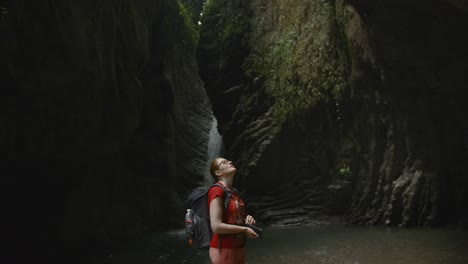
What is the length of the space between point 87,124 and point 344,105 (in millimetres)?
7613

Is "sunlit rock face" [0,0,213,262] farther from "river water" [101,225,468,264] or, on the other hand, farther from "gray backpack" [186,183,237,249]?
"gray backpack" [186,183,237,249]

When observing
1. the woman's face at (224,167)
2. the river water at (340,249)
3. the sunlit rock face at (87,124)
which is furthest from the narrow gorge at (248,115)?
the woman's face at (224,167)

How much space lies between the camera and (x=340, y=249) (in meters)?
9.51

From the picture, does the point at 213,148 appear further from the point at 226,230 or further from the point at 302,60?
the point at 226,230

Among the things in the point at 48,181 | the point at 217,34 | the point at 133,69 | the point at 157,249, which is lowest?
the point at 157,249

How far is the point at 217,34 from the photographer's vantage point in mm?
22406

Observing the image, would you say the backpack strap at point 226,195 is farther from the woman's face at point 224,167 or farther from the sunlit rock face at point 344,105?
the sunlit rock face at point 344,105

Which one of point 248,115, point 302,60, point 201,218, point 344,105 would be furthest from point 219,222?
point 248,115

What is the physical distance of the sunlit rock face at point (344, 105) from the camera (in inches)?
465

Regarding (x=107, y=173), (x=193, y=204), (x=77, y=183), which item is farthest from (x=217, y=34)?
(x=193, y=204)

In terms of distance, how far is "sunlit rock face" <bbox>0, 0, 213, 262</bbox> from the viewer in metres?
9.52

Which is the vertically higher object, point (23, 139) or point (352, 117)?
point (352, 117)

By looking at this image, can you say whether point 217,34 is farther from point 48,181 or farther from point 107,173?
point 48,181

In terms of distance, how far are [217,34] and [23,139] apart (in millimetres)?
13417
